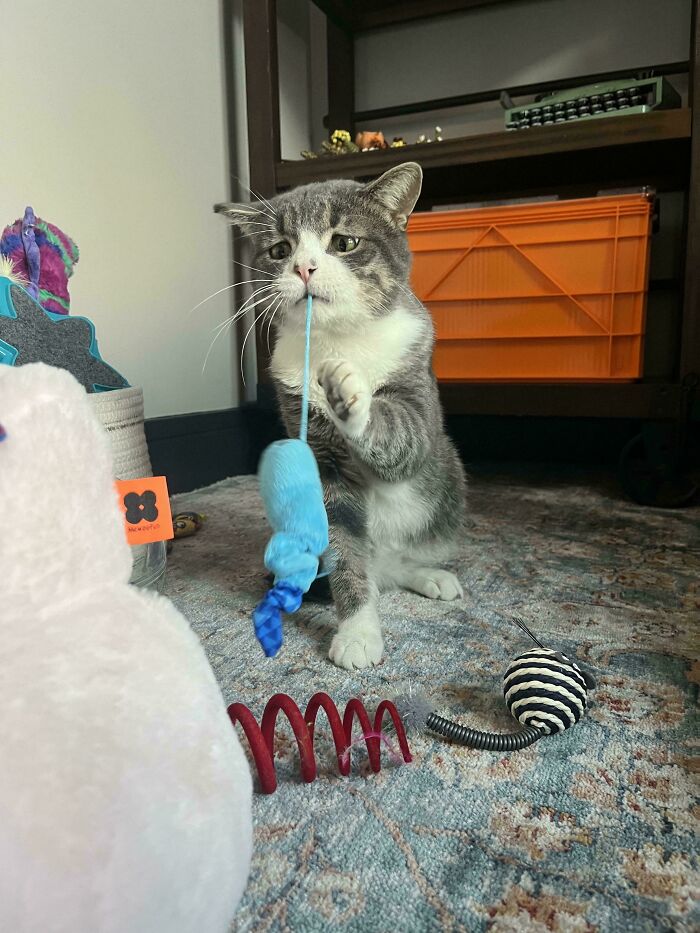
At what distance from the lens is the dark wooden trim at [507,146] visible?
142 centimetres

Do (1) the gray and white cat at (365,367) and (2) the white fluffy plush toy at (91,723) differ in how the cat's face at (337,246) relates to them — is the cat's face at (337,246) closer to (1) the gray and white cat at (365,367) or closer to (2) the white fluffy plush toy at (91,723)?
(1) the gray and white cat at (365,367)

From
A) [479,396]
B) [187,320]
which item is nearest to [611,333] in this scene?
[479,396]

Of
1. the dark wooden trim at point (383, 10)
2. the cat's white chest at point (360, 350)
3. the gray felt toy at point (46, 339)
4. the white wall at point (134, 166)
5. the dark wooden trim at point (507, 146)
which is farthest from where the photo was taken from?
the dark wooden trim at point (383, 10)

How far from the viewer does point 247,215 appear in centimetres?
106

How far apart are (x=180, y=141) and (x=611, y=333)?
3.92 ft

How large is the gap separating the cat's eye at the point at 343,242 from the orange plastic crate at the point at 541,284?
68cm

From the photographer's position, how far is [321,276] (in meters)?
0.89

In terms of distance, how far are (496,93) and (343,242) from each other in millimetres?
1412

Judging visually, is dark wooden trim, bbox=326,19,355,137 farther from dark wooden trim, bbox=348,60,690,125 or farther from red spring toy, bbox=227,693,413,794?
red spring toy, bbox=227,693,413,794

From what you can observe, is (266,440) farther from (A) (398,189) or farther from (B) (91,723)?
(B) (91,723)

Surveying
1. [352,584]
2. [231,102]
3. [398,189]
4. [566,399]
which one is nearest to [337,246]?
[398,189]

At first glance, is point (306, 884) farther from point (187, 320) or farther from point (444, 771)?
point (187, 320)

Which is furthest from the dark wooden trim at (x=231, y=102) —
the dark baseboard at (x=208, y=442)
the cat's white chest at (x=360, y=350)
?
the cat's white chest at (x=360, y=350)

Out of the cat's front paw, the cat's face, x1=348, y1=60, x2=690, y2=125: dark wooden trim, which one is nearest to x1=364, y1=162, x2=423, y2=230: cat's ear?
the cat's face
